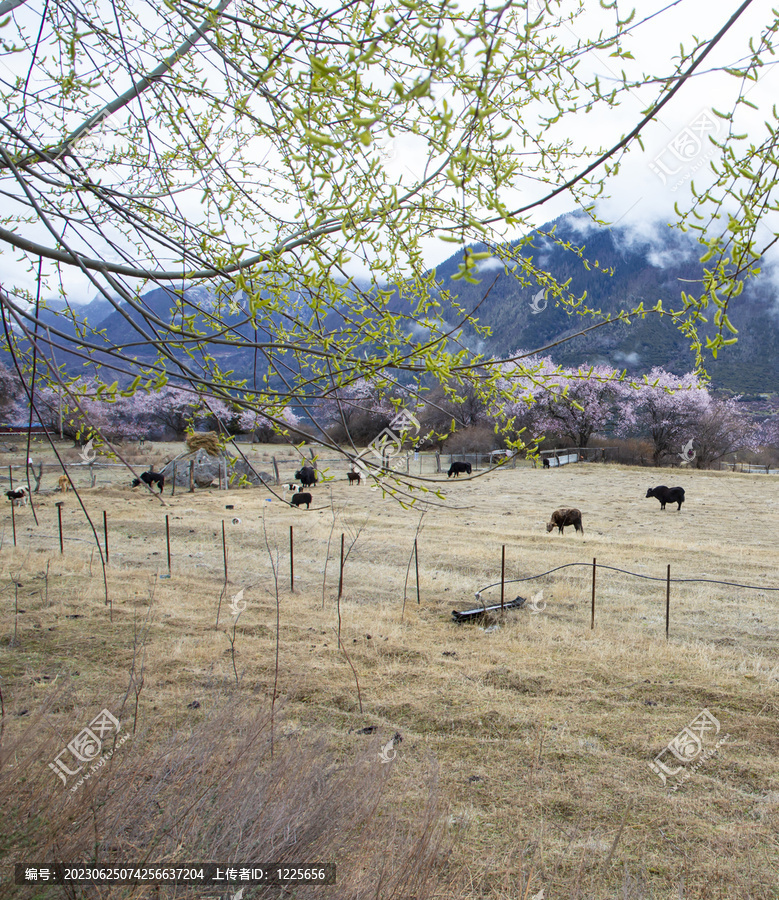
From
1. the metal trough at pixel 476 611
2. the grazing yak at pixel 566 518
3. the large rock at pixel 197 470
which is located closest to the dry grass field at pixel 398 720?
the metal trough at pixel 476 611

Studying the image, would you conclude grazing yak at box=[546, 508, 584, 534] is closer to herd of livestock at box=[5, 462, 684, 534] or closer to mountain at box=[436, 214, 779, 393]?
herd of livestock at box=[5, 462, 684, 534]

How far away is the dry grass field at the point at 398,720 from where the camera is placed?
8.50 ft

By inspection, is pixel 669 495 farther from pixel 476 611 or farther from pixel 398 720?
pixel 398 720

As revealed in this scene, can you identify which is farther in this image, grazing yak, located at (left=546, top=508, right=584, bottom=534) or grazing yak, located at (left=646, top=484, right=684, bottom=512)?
grazing yak, located at (left=646, top=484, right=684, bottom=512)

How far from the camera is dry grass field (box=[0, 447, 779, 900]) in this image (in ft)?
8.50

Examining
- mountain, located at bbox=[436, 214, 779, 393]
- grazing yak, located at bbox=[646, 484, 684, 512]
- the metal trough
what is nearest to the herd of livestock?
grazing yak, located at bbox=[646, 484, 684, 512]

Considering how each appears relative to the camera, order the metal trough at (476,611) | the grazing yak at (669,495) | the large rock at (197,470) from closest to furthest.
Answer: the metal trough at (476,611) < the grazing yak at (669,495) < the large rock at (197,470)

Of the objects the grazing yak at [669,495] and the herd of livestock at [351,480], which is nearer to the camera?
the herd of livestock at [351,480]

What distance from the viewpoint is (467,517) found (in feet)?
56.8

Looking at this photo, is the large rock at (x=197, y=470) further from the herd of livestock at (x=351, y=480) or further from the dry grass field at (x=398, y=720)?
the dry grass field at (x=398, y=720)

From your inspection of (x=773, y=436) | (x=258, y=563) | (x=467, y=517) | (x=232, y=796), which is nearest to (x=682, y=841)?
(x=232, y=796)

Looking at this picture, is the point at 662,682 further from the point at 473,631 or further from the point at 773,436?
the point at 773,436

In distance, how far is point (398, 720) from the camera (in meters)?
4.83

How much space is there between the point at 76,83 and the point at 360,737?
4838 mm
